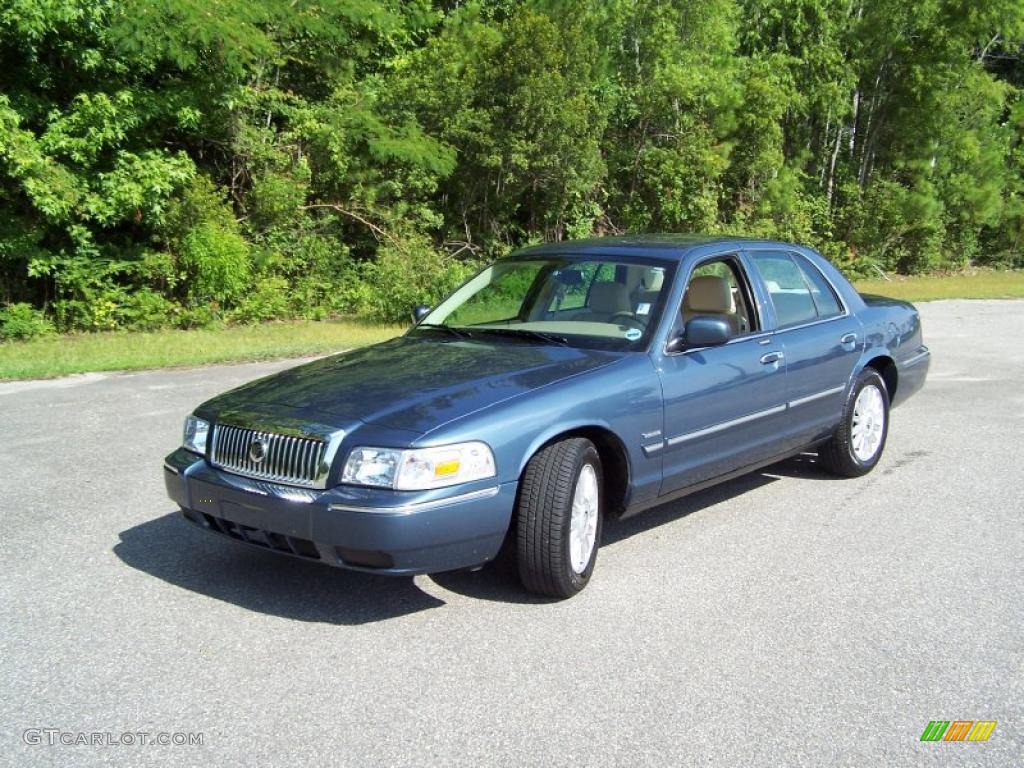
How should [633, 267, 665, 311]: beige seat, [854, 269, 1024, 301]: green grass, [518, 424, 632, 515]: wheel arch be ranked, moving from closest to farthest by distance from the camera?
1. [518, 424, 632, 515]: wheel arch
2. [633, 267, 665, 311]: beige seat
3. [854, 269, 1024, 301]: green grass

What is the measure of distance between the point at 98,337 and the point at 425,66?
913 cm

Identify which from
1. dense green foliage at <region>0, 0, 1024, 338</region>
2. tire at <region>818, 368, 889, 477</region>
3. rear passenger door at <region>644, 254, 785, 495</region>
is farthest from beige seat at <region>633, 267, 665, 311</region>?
dense green foliage at <region>0, 0, 1024, 338</region>

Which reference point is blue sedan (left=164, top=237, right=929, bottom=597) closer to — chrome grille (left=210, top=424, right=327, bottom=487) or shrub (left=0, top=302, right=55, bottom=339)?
chrome grille (left=210, top=424, right=327, bottom=487)

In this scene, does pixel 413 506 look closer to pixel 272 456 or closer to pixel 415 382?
pixel 272 456

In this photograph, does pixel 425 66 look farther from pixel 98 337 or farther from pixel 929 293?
pixel 929 293

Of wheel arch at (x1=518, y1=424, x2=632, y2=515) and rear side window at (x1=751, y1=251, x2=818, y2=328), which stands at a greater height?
rear side window at (x1=751, y1=251, x2=818, y2=328)

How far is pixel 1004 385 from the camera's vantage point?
10.2m

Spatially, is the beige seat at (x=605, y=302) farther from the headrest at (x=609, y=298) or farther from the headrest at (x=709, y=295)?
the headrest at (x=709, y=295)

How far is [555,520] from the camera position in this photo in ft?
13.7

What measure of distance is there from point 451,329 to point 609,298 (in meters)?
0.91

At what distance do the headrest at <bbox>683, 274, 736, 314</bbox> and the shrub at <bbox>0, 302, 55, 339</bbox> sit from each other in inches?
515

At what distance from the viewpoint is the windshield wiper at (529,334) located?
514cm

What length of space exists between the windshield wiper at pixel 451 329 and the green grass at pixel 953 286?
17.1 meters

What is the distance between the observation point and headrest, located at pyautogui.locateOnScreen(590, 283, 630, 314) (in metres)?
5.30
